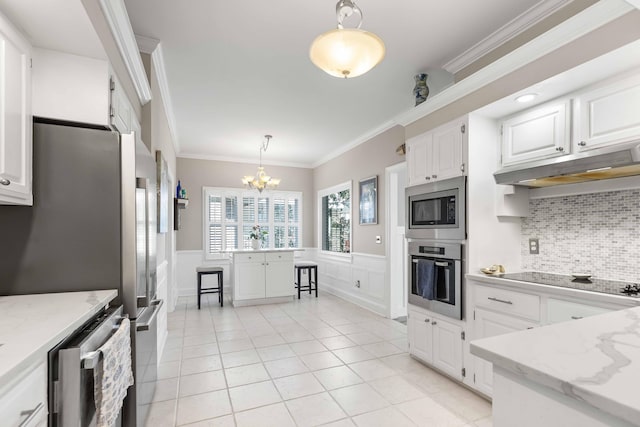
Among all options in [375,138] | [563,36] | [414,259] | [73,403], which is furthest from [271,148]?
[73,403]

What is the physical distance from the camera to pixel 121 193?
69.1 inches

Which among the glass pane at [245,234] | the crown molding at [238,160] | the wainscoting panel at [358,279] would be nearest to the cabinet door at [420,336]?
the wainscoting panel at [358,279]

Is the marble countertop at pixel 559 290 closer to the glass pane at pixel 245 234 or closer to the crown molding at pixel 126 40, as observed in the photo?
the crown molding at pixel 126 40

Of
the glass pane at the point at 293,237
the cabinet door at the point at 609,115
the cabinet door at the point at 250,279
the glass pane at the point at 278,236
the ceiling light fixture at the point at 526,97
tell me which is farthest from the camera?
the glass pane at the point at 293,237

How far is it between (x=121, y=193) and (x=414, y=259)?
243 centimetres

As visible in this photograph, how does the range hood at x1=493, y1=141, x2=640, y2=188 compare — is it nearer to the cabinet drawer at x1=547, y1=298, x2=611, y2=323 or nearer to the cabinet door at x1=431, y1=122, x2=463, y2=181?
the cabinet door at x1=431, y1=122, x2=463, y2=181

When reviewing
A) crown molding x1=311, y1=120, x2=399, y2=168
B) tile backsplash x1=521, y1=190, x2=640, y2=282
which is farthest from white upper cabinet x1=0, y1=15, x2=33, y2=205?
crown molding x1=311, y1=120, x2=399, y2=168

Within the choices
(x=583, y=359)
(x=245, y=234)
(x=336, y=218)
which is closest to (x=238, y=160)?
(x=245, y=234)

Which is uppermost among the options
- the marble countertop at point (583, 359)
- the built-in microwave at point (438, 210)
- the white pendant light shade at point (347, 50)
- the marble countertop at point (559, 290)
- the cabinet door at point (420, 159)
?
the white pendant light shade at point (347, 50)

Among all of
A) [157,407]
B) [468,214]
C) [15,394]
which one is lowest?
[157,407]

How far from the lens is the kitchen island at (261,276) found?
17.4 ft

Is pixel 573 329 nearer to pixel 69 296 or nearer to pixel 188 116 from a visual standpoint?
pixel 69 296

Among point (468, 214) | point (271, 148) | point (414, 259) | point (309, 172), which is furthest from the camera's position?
point (309, 172)

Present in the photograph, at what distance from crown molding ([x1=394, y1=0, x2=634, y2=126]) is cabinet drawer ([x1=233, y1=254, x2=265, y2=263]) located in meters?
3.61
